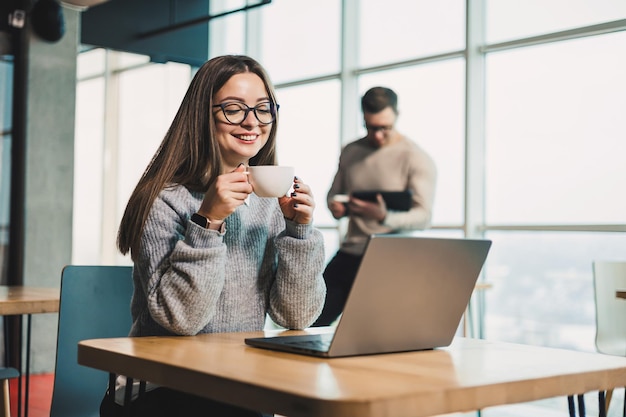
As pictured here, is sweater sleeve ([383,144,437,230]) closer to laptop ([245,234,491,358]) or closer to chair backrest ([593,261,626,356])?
chair backrest ([593,261,626,356])

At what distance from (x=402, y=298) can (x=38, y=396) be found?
13.3 feet

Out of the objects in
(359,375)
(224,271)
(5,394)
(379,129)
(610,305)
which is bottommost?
(5,394)

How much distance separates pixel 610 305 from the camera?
11.8ft

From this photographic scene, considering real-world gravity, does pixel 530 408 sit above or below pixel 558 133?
below

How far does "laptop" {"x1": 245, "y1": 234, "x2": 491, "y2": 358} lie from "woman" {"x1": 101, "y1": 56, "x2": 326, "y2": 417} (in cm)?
22

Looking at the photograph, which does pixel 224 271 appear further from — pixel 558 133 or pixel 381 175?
pixel 558 133

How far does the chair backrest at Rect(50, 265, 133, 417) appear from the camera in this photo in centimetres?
208

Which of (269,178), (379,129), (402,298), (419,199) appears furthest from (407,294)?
(379,129)

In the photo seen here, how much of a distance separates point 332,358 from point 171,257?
0.45m

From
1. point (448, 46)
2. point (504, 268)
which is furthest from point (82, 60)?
point (504, 268)

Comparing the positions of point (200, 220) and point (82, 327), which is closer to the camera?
point (200, 220)

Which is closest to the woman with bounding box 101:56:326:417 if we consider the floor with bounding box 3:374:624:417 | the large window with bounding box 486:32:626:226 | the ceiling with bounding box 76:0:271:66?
the floor with bounding box 3:374:624:417

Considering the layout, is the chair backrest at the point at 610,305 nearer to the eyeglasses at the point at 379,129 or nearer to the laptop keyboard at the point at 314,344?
the eyeglasses at the point at 379,129

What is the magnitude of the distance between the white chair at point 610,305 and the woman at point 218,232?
2173mm
